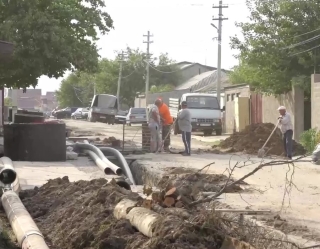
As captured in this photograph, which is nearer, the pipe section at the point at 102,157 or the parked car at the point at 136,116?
the pipe section at the point at 102,157

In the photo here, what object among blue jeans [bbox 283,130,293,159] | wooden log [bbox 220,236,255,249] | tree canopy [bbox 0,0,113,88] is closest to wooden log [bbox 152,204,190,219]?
wooden log [bbox 220,236,255,249]

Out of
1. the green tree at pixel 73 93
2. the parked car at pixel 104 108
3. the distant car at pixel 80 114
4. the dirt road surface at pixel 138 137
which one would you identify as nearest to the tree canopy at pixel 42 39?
the dirt road surface at pixel 138 137

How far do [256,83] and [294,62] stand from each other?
11.4 ft

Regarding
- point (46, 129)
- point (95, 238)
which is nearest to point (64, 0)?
point (46, 129)

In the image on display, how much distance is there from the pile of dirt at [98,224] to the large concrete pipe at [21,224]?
1.06 feet

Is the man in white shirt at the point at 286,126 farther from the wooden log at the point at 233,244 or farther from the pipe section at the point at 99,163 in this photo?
the wooden log at the point at 233,244

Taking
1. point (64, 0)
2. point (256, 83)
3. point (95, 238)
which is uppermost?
point (64, 0)

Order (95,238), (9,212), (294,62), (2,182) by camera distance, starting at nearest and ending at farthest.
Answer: (95,238), (9,212), (2,182), (294,62)

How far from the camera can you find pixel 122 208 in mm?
8719

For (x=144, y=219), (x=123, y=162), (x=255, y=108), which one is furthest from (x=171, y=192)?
(x=255, y=108)

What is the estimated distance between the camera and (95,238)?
8.04 meters

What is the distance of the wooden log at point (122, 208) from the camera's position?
8555 mm

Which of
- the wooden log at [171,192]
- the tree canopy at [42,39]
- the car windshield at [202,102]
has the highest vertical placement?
the tree canopy at [42,39]

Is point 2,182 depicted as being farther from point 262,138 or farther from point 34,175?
point 262,138
